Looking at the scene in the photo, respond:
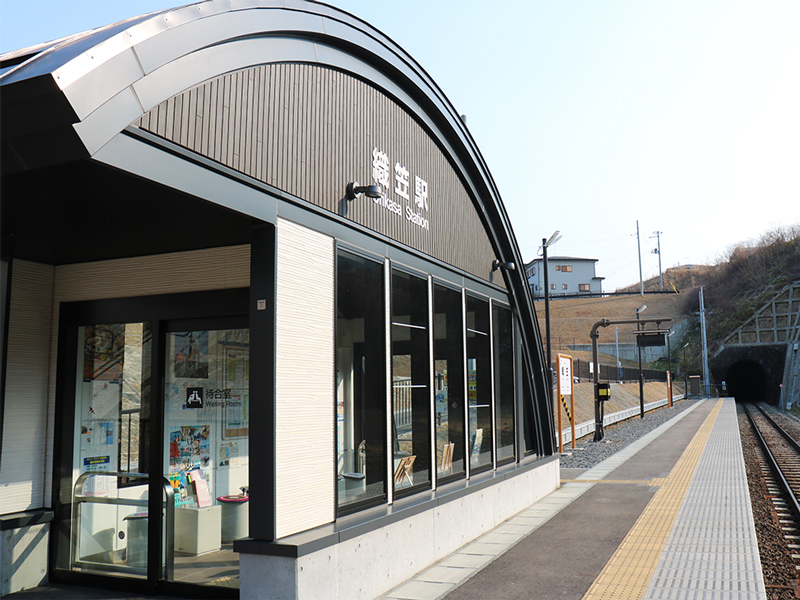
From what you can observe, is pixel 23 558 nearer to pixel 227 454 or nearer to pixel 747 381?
pixel 227 454

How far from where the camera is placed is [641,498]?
10898 mm

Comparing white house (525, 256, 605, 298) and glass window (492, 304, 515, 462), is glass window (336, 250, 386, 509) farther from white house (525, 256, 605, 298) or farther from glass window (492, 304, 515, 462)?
white house (525, 256, 605, 298)

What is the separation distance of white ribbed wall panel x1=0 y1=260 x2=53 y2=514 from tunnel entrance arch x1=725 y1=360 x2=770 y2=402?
7310cm

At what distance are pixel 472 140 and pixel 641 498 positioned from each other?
263 inches

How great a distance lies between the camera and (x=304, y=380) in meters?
5.20

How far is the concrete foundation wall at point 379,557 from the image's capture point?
4637 mm

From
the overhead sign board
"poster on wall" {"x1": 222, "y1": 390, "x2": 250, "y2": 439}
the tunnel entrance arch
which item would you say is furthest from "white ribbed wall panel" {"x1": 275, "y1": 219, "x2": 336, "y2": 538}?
the tunnel entrance arch

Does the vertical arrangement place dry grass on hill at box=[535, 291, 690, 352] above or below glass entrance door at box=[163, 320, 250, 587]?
above

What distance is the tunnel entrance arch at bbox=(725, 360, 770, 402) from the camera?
6885 centimetres

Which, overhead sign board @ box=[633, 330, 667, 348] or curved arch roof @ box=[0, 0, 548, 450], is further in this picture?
overhead sign board @ box=[633, 330, 667, 348]

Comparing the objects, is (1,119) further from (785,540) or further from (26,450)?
(785,540)

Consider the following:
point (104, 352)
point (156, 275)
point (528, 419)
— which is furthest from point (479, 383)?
point (104, 352)

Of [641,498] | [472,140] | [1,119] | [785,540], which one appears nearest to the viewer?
[1,119]

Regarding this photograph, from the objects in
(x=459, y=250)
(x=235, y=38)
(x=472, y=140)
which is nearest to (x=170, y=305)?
(x=235, y=38)
